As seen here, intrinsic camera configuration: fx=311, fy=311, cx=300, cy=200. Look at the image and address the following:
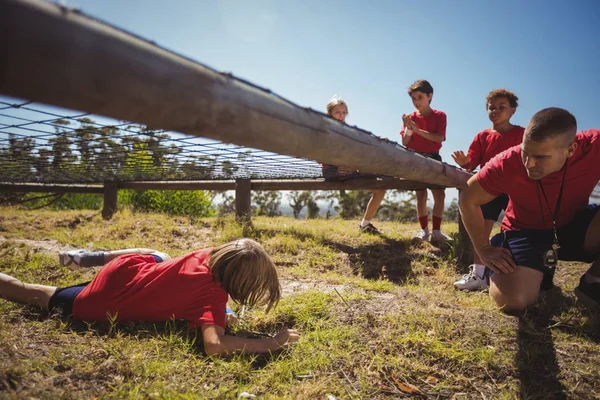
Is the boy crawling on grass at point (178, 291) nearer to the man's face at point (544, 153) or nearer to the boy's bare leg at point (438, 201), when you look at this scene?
the man's face at point (544, 153)

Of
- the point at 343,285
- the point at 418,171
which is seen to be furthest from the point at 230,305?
the point at 418,171

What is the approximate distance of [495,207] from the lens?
131 inches

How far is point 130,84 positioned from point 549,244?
119 inches

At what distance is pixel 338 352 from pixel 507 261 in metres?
1.61

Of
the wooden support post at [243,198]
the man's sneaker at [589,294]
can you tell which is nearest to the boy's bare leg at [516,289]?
the man's sneaker at [589,294]

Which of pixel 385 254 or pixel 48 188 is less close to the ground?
pixel 48 188

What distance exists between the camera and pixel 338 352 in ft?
5.75

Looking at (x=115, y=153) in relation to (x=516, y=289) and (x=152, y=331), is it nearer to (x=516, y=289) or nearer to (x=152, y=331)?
(x=152, y=331)

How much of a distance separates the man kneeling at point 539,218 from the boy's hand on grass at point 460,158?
88cm

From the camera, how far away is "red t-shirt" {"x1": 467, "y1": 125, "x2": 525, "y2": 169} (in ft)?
11.5

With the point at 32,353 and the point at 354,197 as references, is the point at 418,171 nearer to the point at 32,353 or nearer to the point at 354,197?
the point at 32,353

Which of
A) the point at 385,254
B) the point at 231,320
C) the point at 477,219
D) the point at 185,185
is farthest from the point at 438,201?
the point at 185,185

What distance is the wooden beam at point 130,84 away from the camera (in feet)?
1.99

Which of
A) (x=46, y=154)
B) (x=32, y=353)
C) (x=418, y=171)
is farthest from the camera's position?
(x=46, y=154)
